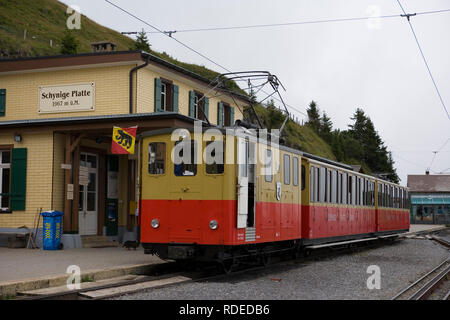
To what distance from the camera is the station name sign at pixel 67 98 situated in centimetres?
1939

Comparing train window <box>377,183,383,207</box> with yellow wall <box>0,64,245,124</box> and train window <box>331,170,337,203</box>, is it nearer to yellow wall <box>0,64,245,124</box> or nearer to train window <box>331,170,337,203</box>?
train window <box>331,170,337,203</box>

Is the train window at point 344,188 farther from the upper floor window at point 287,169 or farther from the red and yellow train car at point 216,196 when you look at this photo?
the upper floor window at point 287,169

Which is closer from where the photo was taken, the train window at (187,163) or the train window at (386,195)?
the train window at (187,163)

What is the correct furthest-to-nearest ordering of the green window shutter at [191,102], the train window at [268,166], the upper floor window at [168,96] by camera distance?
the green window shutter at [191,102] → the upper floor window at [168,96] → the train window at [268,166]

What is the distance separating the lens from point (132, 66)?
19.2 meters

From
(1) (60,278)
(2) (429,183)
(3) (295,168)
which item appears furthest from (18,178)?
(2) (429,183)

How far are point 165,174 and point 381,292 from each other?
15.8 feet

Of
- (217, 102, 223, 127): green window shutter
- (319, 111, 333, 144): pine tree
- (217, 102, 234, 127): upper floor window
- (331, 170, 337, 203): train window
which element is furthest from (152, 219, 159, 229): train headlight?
(319, 111, 333, 144): pine tree

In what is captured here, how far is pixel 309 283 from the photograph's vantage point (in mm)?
10883

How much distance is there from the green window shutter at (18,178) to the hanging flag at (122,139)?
375 centimetres

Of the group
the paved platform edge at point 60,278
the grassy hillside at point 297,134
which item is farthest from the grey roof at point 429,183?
the paved platform edge at point 60,278

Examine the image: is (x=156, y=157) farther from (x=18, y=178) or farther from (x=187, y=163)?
(x=18, y=178)

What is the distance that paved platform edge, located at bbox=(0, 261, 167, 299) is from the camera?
8.85 metres
